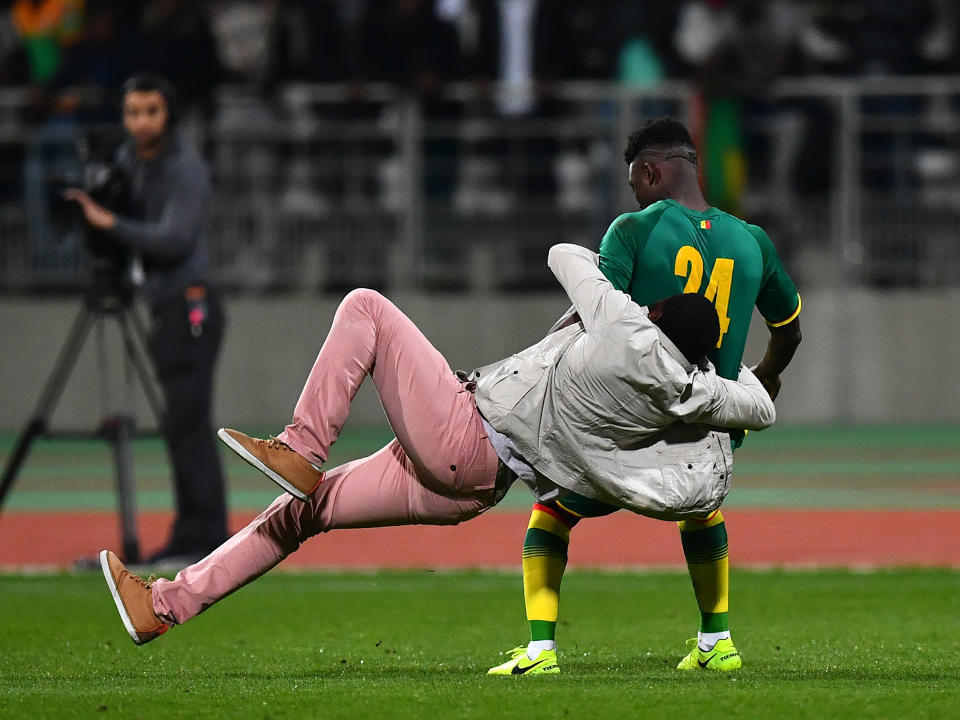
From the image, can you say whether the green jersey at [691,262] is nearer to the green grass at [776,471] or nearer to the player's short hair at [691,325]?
the player's short hair at [691,325]

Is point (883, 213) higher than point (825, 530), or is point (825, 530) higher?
point (883, 213)

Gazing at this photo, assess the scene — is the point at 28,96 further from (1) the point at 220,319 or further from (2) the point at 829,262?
(1) the point at 220,319

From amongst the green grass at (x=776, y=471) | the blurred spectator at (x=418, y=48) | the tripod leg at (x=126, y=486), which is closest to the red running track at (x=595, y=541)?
the tripod leg at (x=126, y=486)

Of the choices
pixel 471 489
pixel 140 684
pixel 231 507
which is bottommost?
pixel 231 507

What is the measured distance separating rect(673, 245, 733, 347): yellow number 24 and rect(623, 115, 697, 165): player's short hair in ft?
1.19

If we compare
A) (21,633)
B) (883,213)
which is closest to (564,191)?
(883,213)

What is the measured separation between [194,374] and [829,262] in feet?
34.0

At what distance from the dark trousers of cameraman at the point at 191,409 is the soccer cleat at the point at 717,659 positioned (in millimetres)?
4110

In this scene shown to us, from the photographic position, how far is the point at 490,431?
20.6 ft

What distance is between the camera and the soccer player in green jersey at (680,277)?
6375mm

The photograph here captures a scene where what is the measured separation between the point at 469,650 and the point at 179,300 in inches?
132

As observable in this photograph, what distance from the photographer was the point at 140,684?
661 centimetres

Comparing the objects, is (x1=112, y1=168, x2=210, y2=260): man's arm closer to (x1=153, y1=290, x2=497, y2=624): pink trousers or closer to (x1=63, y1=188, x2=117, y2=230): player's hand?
(x1=63, y1=188, x2=117, y2=230): player's hand

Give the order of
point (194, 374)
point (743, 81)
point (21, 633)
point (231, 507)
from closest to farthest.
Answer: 1. point (21, 633)
2. point (194, 374)
3. point (231, 507)
4. point (743, 81)
